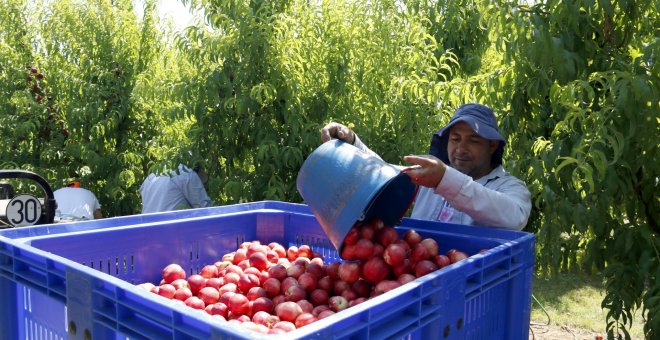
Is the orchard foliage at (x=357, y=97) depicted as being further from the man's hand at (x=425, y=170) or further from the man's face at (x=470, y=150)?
the man's hand at (x=425, y=170)

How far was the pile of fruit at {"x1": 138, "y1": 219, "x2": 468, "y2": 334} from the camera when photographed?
1.59 m

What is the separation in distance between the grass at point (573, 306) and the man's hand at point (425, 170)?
317 cm

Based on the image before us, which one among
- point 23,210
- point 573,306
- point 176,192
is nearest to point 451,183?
point 23,210

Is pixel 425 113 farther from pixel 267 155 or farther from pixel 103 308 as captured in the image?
pixel 103 308

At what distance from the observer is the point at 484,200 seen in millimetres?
1893

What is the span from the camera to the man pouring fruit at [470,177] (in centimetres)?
182

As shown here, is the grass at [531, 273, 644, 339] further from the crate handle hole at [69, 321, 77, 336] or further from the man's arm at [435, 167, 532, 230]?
the crate handle hole at [69, 321, 77, 336]

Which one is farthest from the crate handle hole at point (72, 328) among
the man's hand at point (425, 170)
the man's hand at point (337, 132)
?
the man's hand at point (337, 132)

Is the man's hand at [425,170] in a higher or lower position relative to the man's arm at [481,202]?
higher

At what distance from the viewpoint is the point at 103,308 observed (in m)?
1.24

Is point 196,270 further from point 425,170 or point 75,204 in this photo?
point 75,204

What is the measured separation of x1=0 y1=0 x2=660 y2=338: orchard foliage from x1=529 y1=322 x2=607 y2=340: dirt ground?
316 millimetres

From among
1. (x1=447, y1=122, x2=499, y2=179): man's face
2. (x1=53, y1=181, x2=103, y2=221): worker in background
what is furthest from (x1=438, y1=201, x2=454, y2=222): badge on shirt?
(x1=53, y1=181, x2=103, y2=221): worker in background

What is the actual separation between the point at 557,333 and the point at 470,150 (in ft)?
9.51
